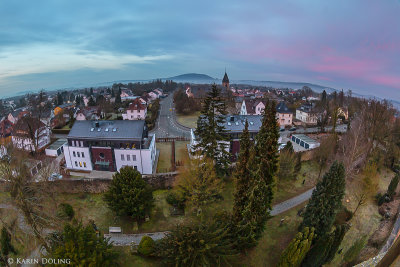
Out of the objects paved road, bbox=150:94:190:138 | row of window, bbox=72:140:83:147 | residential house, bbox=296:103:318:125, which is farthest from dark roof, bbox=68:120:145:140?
residential house, bbox=296:103:318:125

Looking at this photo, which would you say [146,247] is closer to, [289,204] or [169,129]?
[289,204]

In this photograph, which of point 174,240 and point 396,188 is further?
point 396,188

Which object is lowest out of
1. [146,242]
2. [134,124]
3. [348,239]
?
[348,239]

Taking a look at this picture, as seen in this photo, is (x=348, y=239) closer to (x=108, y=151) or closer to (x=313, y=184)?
(x=313, y=184)

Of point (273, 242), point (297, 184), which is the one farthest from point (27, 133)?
point (297, 184)

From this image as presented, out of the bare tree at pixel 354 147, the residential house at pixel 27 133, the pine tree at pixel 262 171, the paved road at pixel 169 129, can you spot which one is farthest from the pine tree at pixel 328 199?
the residential house at pixel 27 133

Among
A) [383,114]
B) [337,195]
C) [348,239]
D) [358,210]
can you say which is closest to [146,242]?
[337,195]

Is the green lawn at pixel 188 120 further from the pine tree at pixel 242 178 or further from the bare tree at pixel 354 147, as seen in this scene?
the pine tree at pixel 242 178
